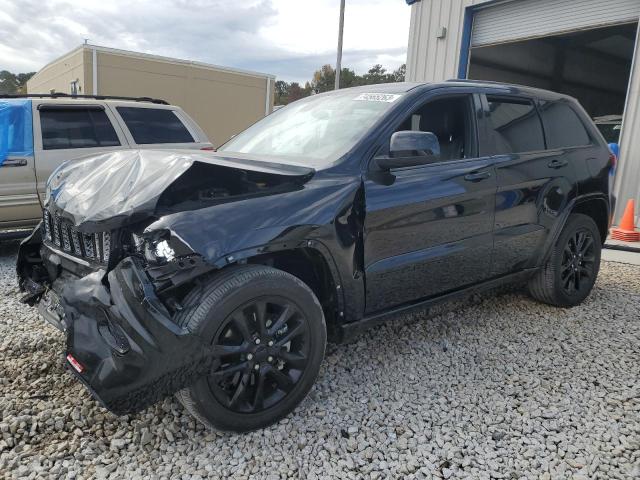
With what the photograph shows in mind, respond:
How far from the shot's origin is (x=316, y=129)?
10.7 feet

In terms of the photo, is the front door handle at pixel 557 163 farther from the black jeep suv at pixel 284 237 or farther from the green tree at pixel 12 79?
the green tree at pixel 12 79

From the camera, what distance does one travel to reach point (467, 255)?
11.0 ft

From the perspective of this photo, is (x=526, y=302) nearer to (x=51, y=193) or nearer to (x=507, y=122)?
(x=507, y=122)

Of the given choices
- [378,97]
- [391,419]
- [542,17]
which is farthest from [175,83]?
[391,419]

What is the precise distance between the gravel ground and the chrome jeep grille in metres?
0.78

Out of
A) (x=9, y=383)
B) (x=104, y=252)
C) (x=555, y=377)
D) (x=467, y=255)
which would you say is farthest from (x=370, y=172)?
(x=9, y=383)

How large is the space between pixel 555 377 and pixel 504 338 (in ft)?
1.95

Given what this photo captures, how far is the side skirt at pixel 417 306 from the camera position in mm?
2814

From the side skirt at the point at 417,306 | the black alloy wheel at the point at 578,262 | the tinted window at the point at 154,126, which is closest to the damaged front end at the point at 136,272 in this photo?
the side skirt at the point at 417,306

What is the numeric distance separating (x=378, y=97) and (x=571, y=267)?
7.81 ft

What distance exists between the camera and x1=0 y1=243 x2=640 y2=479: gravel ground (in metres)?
2.27

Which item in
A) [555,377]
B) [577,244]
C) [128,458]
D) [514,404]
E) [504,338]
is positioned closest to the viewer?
[128,458]

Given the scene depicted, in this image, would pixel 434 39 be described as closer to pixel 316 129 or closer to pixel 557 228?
pixel 557 228

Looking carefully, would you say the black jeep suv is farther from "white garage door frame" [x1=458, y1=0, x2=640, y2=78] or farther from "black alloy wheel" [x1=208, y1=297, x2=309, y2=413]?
"white garage door frame" [x1=458, y1=0, x2=640, y2=78]
